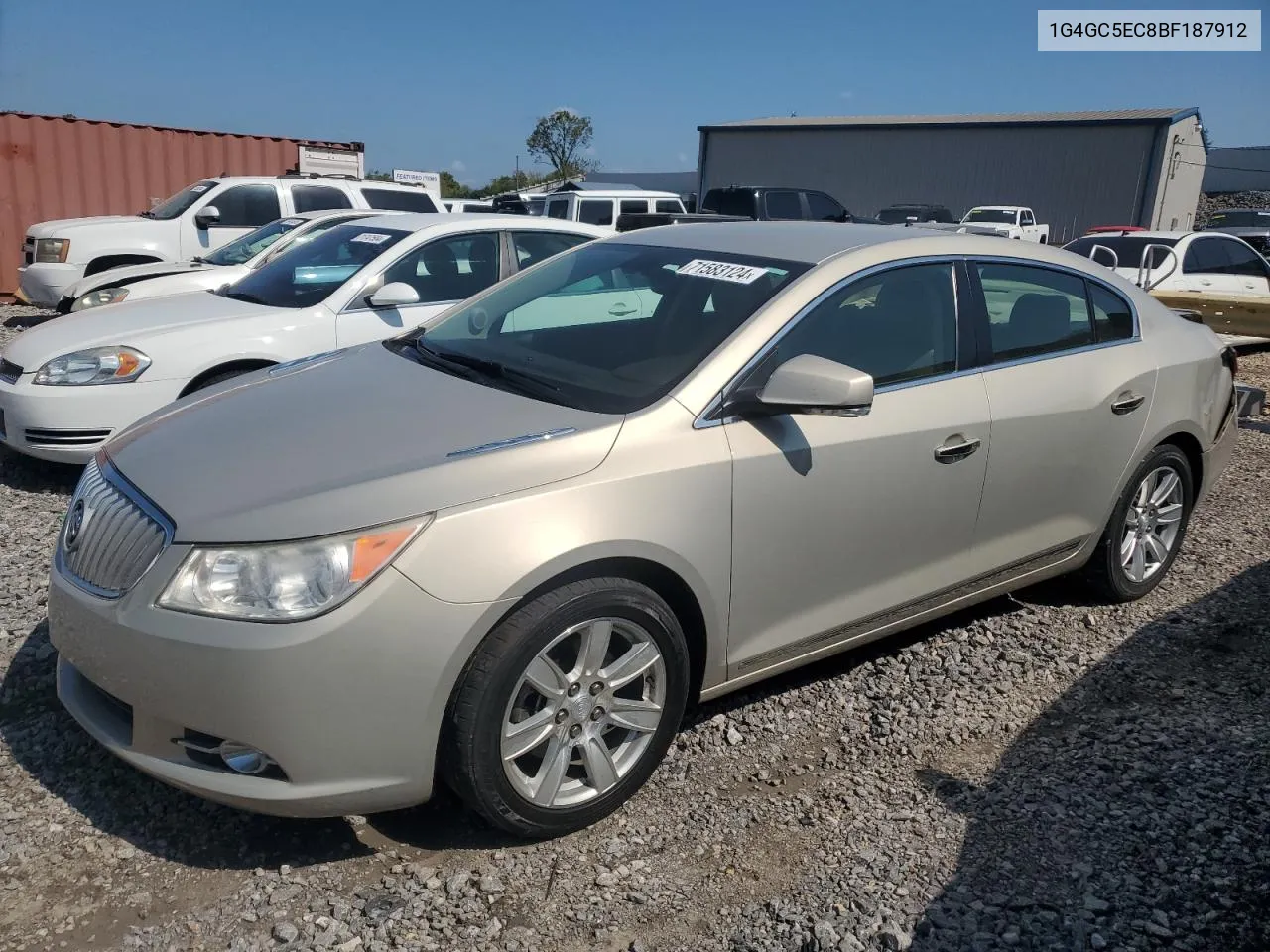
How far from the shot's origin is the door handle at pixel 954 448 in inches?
133

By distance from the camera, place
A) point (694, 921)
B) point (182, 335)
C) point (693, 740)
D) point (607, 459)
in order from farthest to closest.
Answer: point (182, 335) → point (693, 740) → point (607, 459) → point (694, 921)

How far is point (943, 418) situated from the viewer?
3.39 m

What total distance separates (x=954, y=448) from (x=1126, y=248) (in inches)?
469

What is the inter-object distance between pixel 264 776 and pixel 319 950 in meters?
0.42

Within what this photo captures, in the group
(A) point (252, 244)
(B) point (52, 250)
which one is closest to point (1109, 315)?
(A) point (252, 244)

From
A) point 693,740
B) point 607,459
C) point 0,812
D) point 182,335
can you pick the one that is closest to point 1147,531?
point 693,740

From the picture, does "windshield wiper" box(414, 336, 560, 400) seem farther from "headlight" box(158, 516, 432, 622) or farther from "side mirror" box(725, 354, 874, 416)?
"headlight" box(158, 516, 432, 622)

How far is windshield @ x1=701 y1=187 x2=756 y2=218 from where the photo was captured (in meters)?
19.2

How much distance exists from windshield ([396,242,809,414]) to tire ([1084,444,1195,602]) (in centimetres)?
198

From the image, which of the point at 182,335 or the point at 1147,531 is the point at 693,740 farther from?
the point at 182,335

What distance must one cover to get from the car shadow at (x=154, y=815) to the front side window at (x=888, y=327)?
1.91m

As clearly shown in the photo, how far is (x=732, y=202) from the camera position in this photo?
773 inches

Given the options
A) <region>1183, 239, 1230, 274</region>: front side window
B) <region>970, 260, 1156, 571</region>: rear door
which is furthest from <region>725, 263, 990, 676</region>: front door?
<region>1183, 239, 1230, 274</region>: front side window

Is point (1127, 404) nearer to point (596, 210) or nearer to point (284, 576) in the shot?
point (284, 576)
